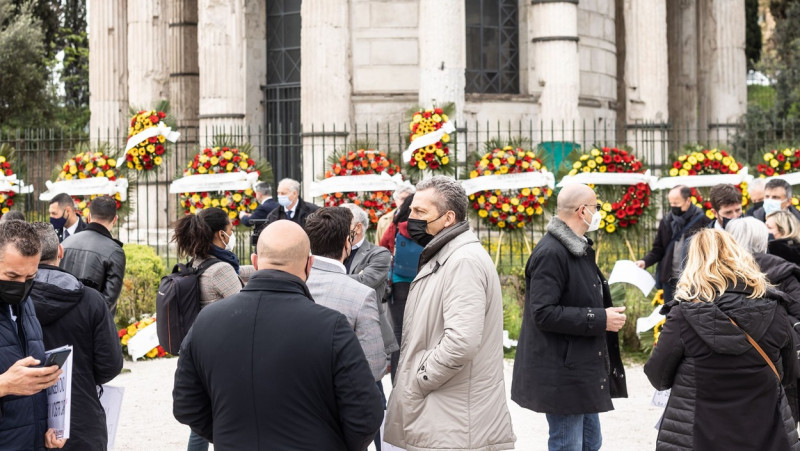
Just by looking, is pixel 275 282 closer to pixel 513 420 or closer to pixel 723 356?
pixel 723 356

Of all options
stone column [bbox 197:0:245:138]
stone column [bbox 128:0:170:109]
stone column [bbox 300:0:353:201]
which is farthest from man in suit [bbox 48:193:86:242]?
stone column [bbox 128:0:170:109]

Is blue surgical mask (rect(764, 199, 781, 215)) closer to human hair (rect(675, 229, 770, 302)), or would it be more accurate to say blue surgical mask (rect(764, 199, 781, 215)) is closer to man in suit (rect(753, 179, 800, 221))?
man in suit (rect(753, 179, 800, 221))

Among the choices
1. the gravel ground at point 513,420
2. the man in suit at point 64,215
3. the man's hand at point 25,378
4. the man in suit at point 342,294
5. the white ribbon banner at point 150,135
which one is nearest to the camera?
the man's hand at point 25,378

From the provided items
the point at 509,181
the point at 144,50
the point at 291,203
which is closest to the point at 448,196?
the point at 291,203

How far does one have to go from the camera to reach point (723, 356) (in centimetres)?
515

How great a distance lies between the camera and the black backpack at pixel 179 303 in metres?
6.86

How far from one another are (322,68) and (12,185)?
614 cm

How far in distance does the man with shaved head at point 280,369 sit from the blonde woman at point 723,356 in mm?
1786

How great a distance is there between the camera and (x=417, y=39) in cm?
2141

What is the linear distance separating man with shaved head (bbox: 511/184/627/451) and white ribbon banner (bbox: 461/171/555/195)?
8301 mm

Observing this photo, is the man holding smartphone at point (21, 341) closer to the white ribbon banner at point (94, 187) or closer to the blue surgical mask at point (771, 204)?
the blue surgical mask at point (771, 204)

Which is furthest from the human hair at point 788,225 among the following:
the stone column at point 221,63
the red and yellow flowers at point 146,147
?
the stone column at point 221,63

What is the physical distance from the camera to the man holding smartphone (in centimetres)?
453

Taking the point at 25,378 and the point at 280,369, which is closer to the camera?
the point at 280,369
